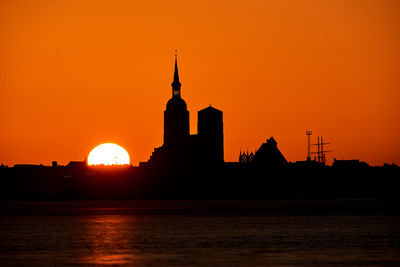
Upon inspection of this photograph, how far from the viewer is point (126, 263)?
2518 inches

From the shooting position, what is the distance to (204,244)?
263ft

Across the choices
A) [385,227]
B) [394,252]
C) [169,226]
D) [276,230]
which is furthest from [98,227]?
[394,252]

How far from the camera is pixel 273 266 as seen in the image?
60875 millimetres

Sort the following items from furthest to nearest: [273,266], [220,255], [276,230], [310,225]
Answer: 1. [310,225]
2. [276,230]
3. [220,255]
4. [273,266]

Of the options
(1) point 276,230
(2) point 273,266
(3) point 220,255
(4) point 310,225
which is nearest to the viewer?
(2) point 273,266

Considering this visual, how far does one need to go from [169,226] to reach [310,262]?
50497 millimetres

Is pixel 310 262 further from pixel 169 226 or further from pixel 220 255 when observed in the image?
pixel 169 226

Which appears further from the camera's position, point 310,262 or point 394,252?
point 394,252

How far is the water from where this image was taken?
65312mm

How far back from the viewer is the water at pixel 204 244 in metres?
65.3

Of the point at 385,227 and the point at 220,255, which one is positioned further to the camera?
the point at 385,227

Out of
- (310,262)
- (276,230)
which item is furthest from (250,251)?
(276,230)

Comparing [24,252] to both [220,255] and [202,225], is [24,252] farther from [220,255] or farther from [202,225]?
[202,225]

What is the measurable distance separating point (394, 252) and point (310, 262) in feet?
35.2
